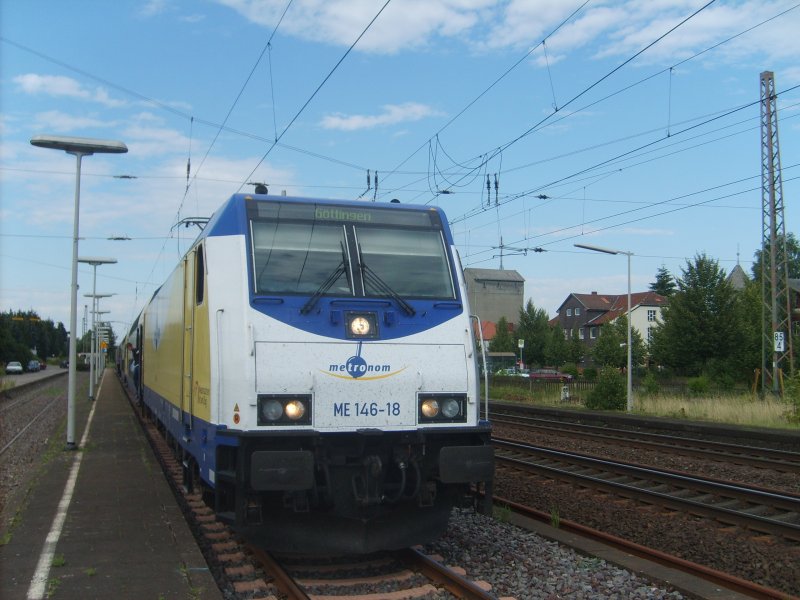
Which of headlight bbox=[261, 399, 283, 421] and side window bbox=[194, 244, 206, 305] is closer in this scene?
headlight bbox=[261, 399, 283, 421]

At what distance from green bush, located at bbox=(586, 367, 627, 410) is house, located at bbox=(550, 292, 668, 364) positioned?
184 feet

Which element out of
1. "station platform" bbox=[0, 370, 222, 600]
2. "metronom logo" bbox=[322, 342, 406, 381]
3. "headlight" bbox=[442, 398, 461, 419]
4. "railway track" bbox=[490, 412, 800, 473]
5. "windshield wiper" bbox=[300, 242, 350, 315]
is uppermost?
"windshield wiper" bbox=[300, 242, 350, 315]

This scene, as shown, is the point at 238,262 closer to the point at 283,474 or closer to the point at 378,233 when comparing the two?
the point at 378,233

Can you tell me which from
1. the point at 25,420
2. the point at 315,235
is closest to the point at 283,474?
the point at 315,235

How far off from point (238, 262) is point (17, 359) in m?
70.3

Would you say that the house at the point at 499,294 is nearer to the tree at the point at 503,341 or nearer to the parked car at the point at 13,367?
the tree at the point at 503,341

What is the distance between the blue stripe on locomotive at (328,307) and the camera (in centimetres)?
661

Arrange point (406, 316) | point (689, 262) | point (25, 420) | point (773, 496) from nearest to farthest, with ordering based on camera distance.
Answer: point (406, 316) < point (773, 496) < point (25, 420) < point (689, 262)

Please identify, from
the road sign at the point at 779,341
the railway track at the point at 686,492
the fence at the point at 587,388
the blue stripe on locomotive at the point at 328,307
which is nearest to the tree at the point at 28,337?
the fence at the point at 587,388

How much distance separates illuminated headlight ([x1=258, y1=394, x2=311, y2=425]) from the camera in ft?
20.5

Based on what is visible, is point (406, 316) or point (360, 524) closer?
point (360, 524)

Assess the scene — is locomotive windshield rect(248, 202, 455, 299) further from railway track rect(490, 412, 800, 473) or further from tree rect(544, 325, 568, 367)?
tree rect(544, 325, 568, 367)

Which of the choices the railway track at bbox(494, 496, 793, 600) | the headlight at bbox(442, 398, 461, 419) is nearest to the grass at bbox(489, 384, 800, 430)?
the railway track at bbox(494, 496, 793, 600)

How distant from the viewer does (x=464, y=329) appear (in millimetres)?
7102
